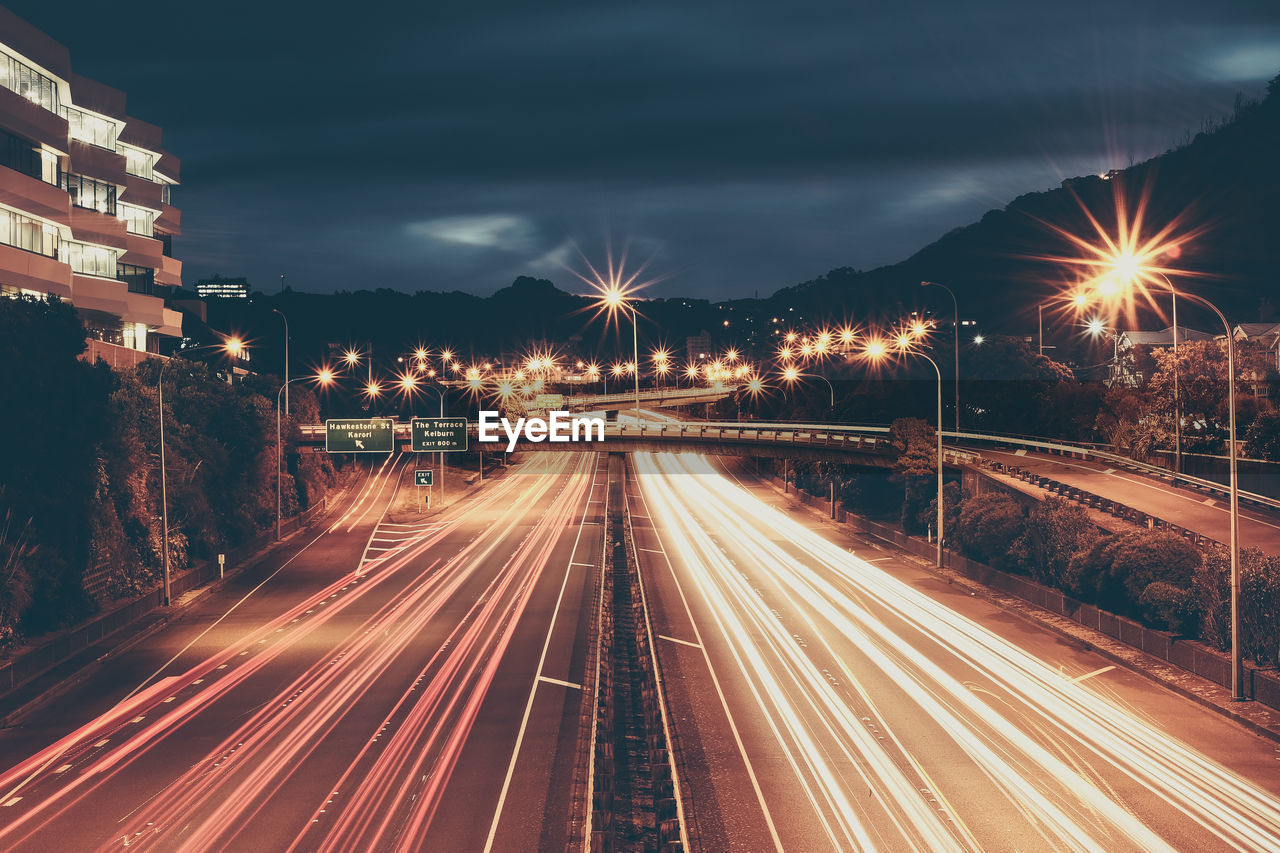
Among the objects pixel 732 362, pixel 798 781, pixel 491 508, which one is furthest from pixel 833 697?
pixel 732 362

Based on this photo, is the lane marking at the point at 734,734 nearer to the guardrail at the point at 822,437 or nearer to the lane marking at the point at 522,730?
the lane marking at the point at 522,730

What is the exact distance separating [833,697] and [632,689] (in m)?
8.64

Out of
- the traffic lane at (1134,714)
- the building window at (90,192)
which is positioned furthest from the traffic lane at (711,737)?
the building window at (90,192)

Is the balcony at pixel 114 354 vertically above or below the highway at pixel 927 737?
above

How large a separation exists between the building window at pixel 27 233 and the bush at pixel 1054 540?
60.1 m

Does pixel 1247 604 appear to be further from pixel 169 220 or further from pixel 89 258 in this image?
pixel 169 220

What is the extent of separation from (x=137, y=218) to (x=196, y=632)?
2285 inches

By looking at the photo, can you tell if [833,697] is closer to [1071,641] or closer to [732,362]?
[1071,641]

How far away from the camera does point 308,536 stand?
236ft

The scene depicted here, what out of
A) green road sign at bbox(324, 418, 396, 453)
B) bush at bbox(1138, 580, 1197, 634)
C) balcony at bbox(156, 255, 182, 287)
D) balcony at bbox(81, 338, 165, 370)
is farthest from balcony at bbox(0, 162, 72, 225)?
bush at bbox(1138, 580, 1197, 634)

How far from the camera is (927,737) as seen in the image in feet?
84.6

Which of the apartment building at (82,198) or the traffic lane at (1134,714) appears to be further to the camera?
the apartment building at (82,198)

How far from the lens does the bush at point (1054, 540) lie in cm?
4181

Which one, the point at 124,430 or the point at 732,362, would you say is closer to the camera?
the point at 124,430
